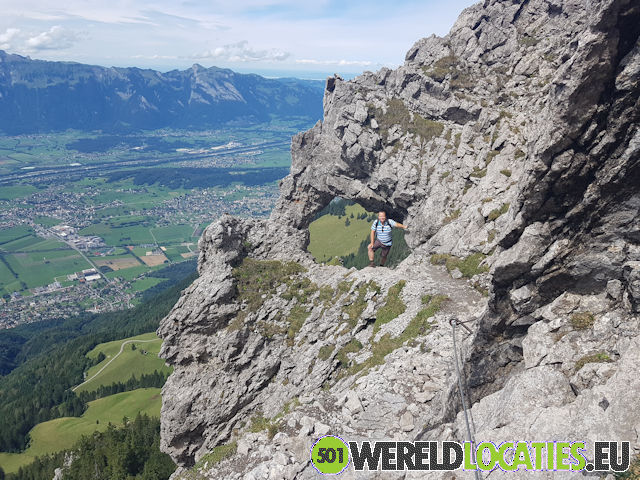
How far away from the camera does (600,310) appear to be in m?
12.5

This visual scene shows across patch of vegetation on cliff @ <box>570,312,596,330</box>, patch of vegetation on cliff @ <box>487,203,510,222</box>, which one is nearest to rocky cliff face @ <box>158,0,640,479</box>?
patch of vegetation on cliff @ <box>570,312,596,330</box>

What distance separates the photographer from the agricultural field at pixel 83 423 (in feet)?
370

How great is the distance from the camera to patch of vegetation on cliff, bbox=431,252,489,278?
29402 mm

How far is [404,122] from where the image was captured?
51.1 metres

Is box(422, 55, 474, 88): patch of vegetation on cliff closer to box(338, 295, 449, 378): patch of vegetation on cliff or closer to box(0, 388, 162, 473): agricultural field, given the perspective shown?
box(338, 295, 449, 378): patch of vegetation on cliff

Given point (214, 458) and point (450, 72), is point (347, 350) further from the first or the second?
point (450, 72)

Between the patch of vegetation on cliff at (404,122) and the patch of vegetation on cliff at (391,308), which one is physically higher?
the patch of vegetation on cliff at (404,122)

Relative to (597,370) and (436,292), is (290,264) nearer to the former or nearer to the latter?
(436,292)

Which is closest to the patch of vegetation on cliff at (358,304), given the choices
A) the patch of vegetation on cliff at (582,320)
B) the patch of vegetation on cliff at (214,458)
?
the patch of vegetation on cliff at (214,458)

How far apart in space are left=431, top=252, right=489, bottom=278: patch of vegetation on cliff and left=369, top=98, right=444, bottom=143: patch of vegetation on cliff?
68.7ft

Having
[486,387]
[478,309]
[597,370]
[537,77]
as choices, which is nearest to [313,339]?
[478,309]

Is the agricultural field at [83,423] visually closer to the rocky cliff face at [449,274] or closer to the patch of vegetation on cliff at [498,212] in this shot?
the rocky cliff face at [449,274]

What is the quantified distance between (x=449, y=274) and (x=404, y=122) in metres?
27.4

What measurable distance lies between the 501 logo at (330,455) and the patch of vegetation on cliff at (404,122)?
39.4 m
